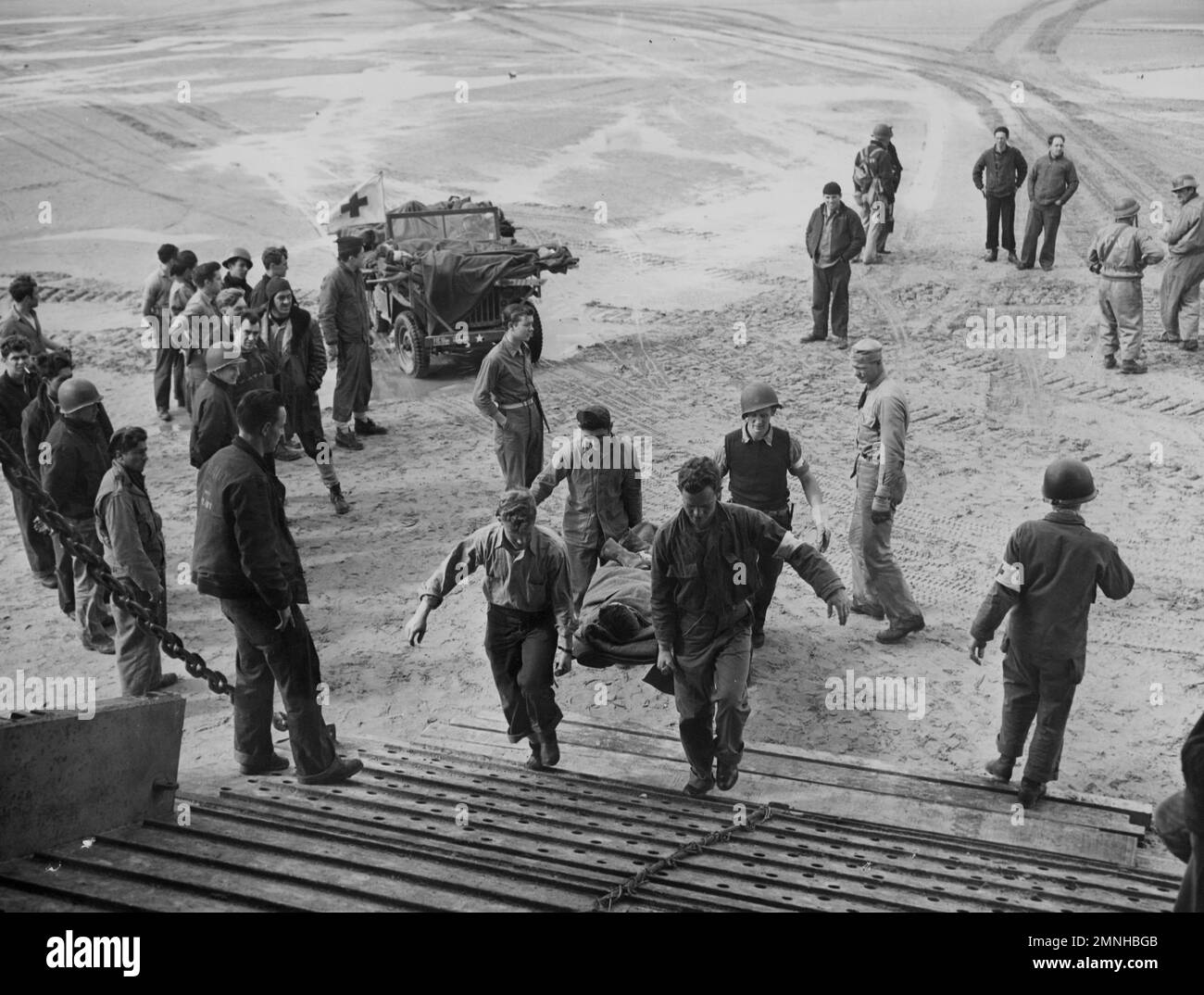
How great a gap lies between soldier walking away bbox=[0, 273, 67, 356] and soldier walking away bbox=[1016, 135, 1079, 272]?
1081 centimetres

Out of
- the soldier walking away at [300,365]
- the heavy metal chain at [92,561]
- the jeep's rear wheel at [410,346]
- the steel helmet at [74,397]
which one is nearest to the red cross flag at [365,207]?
the jeep's rear wheel at [410,346]

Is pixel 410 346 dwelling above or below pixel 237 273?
below

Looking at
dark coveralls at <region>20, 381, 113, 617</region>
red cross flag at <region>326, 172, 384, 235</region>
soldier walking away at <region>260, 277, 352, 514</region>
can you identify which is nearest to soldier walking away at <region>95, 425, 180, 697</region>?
dark coveralls at <region>20, 381, 113, 617</region>

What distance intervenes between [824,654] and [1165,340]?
24.0ft

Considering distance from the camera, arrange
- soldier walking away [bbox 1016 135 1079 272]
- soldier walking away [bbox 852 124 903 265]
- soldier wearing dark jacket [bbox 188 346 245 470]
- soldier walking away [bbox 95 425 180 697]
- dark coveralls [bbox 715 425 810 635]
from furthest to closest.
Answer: soldier walking away [bbox 852 124 903 265] → soldier walking away [bbox 1016 135 1079 272] → soldier wearing dark jacket [bbox 188 346 245 470] → dark coveralls [bbox 715 425 810 635] → soldier walking away [bbox 95 425 180 697]

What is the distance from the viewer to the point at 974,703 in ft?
27.1

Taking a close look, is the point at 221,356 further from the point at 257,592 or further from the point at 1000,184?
the point at 1000,184

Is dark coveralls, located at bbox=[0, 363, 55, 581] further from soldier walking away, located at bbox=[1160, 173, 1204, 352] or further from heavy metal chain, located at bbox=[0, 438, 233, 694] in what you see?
soldier walking away, located at bbox=[1160, 173, 1204, 352]

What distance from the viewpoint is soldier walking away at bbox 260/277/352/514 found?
11266 millimetres

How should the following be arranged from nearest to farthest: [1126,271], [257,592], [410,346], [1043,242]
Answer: [257,592], [1126,271], [410,346], [1043,242]

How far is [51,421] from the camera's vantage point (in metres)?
9.45

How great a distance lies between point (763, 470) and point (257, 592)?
309 centimetres

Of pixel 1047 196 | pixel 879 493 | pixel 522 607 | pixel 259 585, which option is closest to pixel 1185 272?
pixel 1047 196
